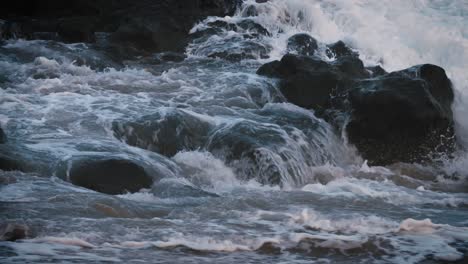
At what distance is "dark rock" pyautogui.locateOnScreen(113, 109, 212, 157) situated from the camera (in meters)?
8.84

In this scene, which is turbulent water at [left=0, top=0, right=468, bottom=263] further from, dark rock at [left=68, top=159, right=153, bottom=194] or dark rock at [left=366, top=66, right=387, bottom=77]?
dark rock at [left=366, top=66, right=387, bottom=77]

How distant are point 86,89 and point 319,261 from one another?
661 centimetres

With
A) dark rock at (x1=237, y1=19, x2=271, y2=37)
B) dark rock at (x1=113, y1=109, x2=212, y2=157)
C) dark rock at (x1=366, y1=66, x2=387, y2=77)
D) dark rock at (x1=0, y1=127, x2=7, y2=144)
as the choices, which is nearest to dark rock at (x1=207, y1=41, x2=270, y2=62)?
dark rock at (x1=237, y1=19, x2=271, y2=37)

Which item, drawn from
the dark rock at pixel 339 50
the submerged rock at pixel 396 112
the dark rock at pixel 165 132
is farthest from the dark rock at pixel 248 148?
the dark rock at pixel 339 50

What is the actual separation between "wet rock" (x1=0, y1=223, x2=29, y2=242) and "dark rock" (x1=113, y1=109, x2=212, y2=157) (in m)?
3.72

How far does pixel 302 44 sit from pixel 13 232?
1030 cm

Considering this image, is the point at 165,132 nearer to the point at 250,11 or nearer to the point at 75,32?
the point at 75,32

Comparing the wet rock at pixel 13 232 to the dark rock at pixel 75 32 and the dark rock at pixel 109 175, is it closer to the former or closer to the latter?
the dark rock at pixel 109 175

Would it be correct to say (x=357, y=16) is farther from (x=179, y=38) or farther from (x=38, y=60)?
(x=38, y=60)

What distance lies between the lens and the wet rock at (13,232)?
4957mm

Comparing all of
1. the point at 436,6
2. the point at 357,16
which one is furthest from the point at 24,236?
the point at 436,6

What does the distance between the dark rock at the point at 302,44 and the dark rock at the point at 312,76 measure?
8.89ft

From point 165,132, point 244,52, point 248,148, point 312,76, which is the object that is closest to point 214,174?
point 248,148

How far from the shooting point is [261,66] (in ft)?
39.8
